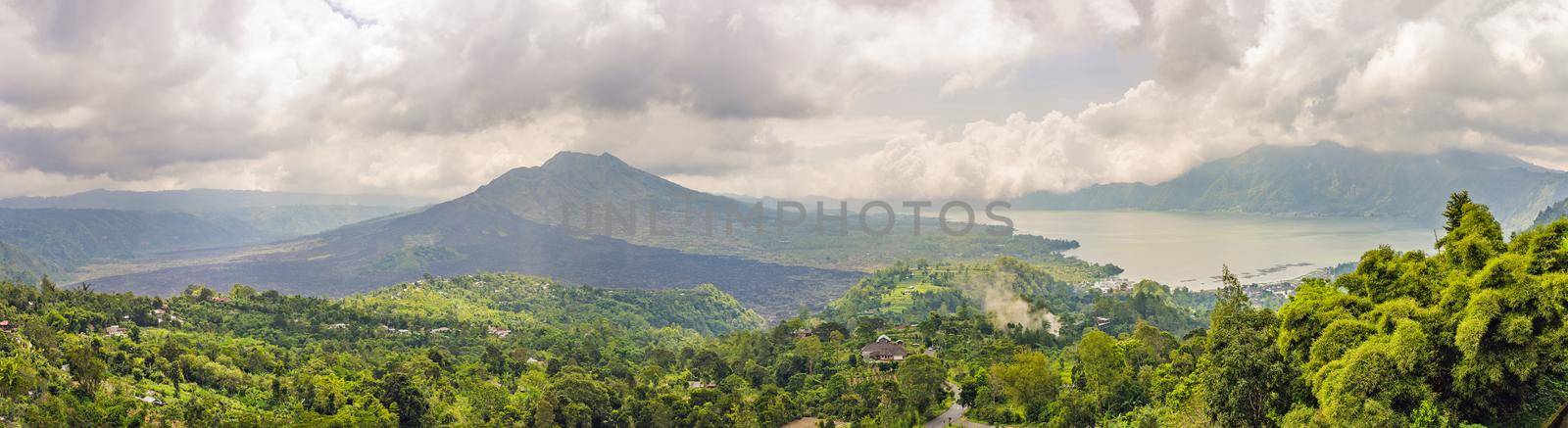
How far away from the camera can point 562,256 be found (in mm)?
149375

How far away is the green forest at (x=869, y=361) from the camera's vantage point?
12.8 m

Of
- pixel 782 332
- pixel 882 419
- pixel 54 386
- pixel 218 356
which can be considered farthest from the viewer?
pixel 782 332

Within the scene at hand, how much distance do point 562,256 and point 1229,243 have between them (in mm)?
107493

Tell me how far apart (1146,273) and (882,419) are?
75.3 meters

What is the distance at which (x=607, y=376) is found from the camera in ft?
122

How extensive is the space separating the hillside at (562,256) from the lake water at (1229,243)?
9.15 meters

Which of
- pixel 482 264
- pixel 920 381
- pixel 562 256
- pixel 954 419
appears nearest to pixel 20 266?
pixel 482 264

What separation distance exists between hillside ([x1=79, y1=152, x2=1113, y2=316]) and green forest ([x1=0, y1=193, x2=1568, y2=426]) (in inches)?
1936

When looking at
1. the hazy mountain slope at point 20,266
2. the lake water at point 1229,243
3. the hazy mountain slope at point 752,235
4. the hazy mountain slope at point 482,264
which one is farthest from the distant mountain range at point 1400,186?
the hazy mountain slope at point 20,266

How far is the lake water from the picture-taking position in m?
90.3

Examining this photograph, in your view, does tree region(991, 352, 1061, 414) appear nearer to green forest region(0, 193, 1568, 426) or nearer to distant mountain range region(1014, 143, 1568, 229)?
green forest region(0, 193, 1568, 426)

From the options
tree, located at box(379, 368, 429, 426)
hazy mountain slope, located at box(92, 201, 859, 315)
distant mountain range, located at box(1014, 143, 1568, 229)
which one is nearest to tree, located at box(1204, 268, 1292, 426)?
tree, located at box(379, 368, 429, 426)

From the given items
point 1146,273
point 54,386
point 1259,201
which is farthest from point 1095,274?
point 1259,201

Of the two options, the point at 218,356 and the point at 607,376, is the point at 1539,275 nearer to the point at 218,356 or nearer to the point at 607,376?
the point at 607,376
